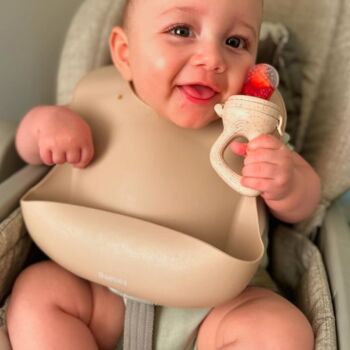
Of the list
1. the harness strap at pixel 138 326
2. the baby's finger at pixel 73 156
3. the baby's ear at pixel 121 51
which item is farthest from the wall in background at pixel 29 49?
the harness strap at pixel 138 326

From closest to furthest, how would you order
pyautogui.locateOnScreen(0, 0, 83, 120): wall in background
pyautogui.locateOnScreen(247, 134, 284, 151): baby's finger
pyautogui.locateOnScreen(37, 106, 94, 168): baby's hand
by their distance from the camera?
1. pyautogui.locateOnScreen(247, 134, 284, 151): baby's finger
2. pyautogui.locateOnScreen(37, 106, 94, 168): baby's hand
3. pyautogui.locateOnScreen(0, 0, 83, 120): wall in background

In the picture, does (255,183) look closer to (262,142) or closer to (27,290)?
(262,142)

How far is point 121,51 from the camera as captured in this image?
30.8 inches

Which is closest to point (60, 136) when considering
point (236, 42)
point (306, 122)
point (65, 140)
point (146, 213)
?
point (65, 140)

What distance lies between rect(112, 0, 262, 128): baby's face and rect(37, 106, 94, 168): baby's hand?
10cm

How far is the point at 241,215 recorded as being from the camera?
70cm

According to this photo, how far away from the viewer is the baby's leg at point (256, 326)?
0.63 m

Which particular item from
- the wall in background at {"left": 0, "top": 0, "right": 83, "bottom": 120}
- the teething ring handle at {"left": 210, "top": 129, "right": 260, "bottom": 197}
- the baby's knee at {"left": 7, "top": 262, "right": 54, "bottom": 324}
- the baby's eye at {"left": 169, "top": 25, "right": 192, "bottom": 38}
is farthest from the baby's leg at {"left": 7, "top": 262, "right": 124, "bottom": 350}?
the wall in background at {"left": 0, "top": 0, "right": 83, "bottom": 120}

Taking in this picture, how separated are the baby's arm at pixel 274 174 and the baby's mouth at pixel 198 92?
80 millimetres

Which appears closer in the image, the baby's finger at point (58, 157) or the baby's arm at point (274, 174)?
the baby's arm at point (274, 174)

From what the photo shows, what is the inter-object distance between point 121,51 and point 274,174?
31cm

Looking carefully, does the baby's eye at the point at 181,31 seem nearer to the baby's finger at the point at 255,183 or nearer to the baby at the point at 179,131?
the baby at the point at 179,131

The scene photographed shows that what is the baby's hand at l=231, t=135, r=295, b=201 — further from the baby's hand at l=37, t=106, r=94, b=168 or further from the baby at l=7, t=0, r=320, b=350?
the baby's hand at l=37, t=106, r=94, b=168

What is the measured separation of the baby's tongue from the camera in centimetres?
68
